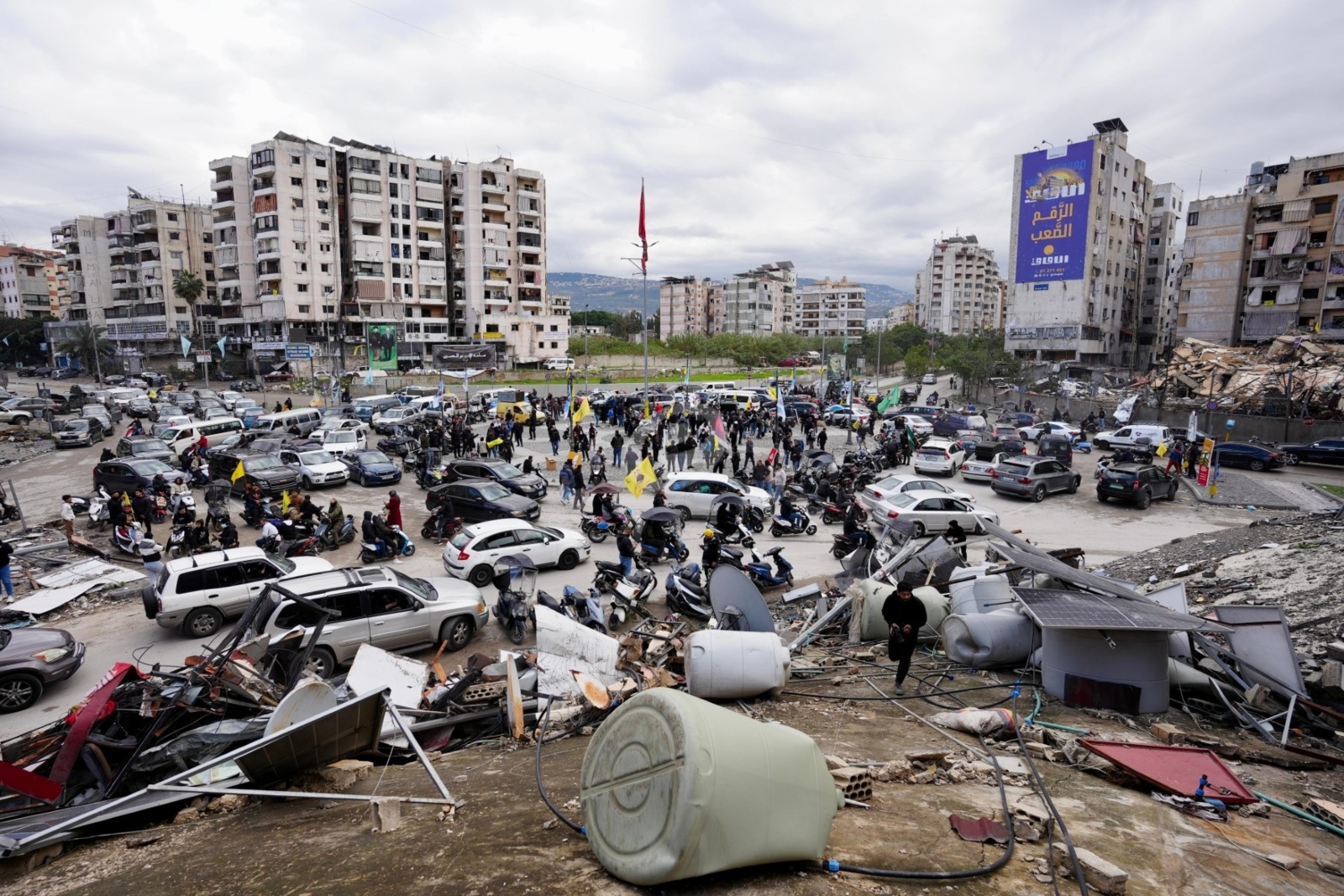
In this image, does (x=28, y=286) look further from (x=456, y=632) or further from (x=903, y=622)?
(x=903, y=622)

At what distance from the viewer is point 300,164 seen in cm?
6562

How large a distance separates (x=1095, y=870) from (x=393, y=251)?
2993 inches

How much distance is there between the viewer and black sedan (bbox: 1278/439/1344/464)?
2842 cm

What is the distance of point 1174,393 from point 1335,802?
47.8 metres

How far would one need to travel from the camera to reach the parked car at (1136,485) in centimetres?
2136

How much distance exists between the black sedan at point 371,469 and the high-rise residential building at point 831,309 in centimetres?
12669

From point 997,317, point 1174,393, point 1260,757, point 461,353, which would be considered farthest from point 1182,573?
point 997,317

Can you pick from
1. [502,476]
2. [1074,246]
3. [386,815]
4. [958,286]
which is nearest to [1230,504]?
[502,476]

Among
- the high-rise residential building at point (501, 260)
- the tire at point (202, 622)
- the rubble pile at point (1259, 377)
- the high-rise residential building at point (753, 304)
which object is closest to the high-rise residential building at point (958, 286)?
the high-rise residential building at point (753, 304)

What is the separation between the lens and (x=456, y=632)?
1131 centimetres

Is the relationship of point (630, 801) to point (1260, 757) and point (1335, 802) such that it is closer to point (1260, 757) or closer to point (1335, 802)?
point (1335, 802)

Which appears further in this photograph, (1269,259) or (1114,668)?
(1269,259)

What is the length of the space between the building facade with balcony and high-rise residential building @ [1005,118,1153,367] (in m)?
67.9

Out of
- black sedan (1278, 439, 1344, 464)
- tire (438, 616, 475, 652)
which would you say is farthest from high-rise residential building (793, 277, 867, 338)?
tire (438, 616, 475, 652)
